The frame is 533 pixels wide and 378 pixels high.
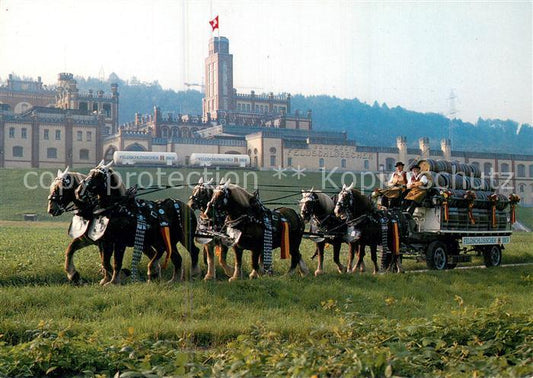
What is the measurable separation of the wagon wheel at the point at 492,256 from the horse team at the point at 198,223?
4.48 metres

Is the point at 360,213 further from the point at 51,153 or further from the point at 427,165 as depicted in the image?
the point at 51,153

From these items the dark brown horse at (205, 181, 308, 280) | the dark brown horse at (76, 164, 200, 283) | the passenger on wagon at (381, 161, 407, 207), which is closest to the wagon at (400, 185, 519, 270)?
the passenger on wagon at (381, 161, 407, 207)

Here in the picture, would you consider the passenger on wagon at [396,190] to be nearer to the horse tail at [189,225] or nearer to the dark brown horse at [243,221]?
the dark brown horse at [243,221]

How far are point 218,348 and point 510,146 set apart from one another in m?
87.6

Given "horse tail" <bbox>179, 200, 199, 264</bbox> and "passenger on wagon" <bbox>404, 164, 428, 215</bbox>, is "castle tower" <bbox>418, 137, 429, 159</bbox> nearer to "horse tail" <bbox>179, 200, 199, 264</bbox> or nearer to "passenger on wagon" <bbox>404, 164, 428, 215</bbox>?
"passenger on wagon" <bbox>404, 164, 428, 215</bbox>

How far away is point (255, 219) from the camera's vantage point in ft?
46.1

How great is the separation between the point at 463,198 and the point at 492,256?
241 cm

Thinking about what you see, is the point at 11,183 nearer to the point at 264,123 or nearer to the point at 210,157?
the point at 210,157

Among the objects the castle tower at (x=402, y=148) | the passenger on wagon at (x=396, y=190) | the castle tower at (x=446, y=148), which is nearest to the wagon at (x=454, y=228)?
the passenger on wagon at (x=396, y=190)

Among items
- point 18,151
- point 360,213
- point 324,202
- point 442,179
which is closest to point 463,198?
point 442,179

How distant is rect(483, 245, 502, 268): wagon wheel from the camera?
63.5ft

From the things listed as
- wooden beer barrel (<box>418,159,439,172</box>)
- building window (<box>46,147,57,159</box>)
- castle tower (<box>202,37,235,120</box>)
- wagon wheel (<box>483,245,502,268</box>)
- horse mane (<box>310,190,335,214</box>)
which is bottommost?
wagon wheel (<box>483,245,502,268</box>)

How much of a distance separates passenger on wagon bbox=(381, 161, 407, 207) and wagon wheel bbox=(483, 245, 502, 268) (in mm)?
3395

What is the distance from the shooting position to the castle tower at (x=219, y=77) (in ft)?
341
